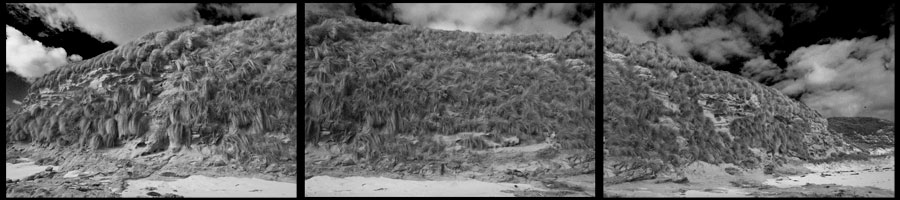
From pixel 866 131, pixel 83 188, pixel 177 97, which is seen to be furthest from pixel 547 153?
pixel 83 188

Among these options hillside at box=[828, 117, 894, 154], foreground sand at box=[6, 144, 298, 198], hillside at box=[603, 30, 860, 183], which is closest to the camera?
foreground sand at box=[6, 144, 298, 198]

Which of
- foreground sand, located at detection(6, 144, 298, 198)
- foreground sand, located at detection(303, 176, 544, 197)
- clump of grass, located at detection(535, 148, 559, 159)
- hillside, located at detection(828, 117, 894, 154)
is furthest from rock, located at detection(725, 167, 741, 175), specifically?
foreground sand, located at detection(6, 144, 298, 198)

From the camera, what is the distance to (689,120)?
18.2 feet

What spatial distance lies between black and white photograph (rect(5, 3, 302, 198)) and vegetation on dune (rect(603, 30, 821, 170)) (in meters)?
3.00

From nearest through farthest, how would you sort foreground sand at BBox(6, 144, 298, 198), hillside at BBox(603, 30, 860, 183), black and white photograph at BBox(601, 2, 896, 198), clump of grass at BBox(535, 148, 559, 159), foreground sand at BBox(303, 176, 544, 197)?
foreground sand at BBox(6, 144, 298, 198) < foreground sand at BBox(303, 176, 544, 197) < black and white photograph at BBox(601, 2, 896, 198) < clump of grass at BBox(535, 148, 559, 159) < hillside at BBox(603, 30, 860, 183)

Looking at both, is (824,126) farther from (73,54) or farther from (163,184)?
(73,54)

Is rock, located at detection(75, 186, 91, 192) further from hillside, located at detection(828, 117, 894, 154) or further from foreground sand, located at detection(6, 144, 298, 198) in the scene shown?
hillside, located at detection(828, 117, 894, 154)

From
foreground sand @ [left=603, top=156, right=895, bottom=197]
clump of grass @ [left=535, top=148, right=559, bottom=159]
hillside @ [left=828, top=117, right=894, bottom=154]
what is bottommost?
foreground sand @ [left=603, top=156, right=895, bottom=197]

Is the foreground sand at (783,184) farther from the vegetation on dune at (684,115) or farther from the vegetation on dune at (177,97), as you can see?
the vegetation on dune at (177,97)

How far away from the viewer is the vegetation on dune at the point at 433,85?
4988 mm

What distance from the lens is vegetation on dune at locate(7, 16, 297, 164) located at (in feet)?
15.6

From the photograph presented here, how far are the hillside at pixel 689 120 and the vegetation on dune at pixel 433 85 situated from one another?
1.04 ft

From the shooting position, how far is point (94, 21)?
4.70 metres

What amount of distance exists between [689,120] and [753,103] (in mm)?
739
